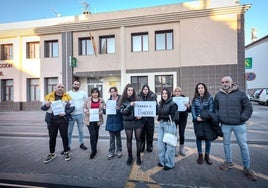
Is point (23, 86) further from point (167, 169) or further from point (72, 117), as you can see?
point (167, 169)

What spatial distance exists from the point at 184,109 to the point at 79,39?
55.5 feet

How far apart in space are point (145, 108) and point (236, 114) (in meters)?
1.99

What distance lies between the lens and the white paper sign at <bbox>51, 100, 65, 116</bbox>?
470 centimetres

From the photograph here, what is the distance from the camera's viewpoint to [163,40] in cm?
1761

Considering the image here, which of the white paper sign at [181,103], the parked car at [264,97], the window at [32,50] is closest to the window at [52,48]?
the window at [32,50]

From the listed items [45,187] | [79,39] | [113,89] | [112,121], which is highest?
[79,39]

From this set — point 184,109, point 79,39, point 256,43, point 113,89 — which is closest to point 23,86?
point 79,39

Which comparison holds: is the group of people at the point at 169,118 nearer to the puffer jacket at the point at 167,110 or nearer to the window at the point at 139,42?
the puffer jacket at the point at 167,110

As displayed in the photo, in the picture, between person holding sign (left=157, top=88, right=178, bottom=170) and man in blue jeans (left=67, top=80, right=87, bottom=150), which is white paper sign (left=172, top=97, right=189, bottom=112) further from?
man in blue jeans (left=67, top=80, right=87, bottom=150)

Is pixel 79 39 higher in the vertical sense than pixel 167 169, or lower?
higher

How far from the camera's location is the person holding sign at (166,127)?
430 cm

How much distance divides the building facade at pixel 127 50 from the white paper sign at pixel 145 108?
1284cm

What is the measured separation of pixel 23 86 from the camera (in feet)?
66.6

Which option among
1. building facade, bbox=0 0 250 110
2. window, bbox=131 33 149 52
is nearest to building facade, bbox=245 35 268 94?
building facade, bbox=0 0 250 110
